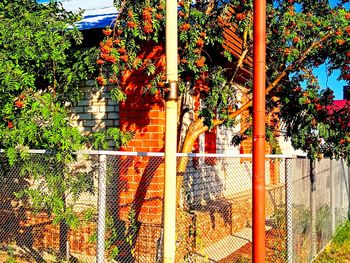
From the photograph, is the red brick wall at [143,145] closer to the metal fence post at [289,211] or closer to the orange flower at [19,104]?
the metal fence post at [289,211]

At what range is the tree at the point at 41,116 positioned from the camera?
17.4 ft

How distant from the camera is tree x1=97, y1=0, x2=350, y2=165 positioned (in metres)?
5.93

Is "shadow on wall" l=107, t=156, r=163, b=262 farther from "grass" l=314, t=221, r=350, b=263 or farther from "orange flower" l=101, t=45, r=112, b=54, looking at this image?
"grass" l=314, t=221, r=350, b=263

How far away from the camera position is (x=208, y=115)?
238 inches

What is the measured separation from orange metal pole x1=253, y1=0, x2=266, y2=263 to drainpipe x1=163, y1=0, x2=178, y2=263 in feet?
1.97

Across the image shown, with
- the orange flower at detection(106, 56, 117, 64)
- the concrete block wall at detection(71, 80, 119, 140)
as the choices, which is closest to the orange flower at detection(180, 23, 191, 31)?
the orange flower at detection(106, 56, 117, 64)

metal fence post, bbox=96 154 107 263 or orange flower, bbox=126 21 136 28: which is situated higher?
orange flower, bbox=126 21 136 28

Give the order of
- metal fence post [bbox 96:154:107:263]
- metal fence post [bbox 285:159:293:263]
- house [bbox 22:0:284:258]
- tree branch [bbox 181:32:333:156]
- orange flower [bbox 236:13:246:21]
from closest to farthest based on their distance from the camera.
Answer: metal fence post [bbox 96:154:107:263], metal fence post [bbox 285:159:293:263], orange flower [bbox 236:13:246:21], tree branch [bbox 181:32:333:156], house [bbox 22:0:284:258]

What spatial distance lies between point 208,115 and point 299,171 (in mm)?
1850

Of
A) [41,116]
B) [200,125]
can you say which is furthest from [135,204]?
[41,116]

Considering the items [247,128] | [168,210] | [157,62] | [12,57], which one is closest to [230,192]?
[247,128]

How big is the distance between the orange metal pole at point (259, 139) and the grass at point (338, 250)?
15.7 ft

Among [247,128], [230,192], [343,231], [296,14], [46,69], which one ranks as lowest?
[343,231]

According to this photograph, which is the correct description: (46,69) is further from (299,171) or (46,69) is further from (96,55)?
(299,171)
